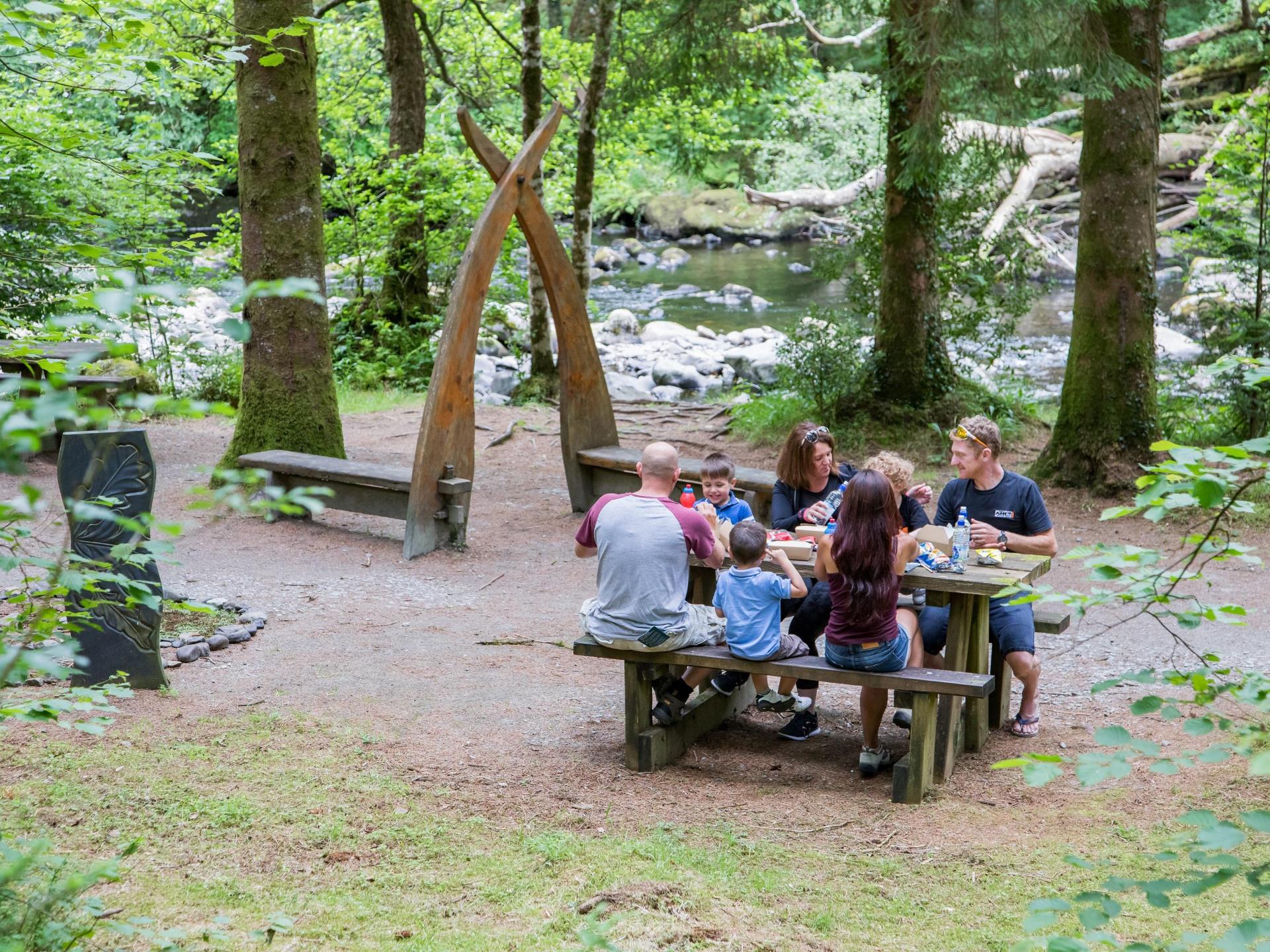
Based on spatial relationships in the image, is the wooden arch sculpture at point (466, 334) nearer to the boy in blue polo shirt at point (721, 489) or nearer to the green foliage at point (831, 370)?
the boy in blue polo shirt at point (721, 489)

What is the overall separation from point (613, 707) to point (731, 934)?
233 cm

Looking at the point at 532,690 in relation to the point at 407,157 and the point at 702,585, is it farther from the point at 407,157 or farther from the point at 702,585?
the point at 407,157

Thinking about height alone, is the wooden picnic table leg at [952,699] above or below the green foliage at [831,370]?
below

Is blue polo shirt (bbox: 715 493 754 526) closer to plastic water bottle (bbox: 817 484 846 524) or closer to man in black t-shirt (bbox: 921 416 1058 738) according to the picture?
plastic water bottle (bbox: 817 484 846 524)

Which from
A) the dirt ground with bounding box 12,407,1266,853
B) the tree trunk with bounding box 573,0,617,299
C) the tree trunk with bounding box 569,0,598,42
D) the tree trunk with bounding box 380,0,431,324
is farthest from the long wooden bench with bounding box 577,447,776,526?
the tree trunk with bounding box 569,0,598,42

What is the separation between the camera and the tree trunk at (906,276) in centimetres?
1077

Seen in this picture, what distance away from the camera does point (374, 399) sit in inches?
570

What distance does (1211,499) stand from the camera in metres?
2.11

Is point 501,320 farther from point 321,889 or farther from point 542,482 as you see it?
point 321,889

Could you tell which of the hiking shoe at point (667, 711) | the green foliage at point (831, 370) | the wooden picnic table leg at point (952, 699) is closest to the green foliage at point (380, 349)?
the green foliage at point (831, 370)

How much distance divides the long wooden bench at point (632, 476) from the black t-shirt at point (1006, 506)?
255 centimetres

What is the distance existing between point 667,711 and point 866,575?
1082mm

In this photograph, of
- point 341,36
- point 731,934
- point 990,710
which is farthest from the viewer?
point 341,36

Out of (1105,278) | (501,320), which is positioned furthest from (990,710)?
(501,320)
